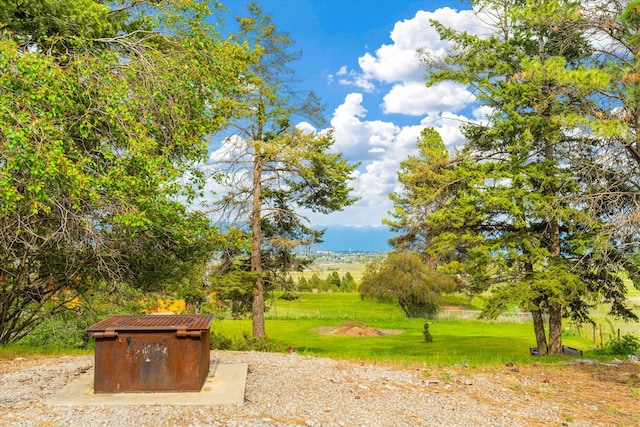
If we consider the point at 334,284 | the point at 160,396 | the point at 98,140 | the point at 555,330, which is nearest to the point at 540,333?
the point at 555,330

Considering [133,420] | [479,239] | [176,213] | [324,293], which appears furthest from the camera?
[324,293]

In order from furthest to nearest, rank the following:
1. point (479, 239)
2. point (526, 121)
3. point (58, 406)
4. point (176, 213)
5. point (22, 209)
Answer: point (479, 239)
point (526, 121)
point (176, 213)
point (22, 209)
point (58, 406)

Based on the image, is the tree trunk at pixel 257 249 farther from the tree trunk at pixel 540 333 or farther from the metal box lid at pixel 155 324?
the metal box lid at pixel 155 324

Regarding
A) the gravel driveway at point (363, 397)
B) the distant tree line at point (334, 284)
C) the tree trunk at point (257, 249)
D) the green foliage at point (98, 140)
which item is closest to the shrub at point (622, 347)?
the gravel driveway at point (363, 397)

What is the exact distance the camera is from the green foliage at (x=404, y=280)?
3234cm

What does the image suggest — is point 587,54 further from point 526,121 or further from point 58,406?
point 58,406

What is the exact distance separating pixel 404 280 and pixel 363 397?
1073 inches

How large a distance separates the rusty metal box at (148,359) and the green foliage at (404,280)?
27.2 m

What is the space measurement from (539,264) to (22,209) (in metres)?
12.9

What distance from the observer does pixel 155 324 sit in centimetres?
612

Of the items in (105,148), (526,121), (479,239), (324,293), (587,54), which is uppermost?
(587,54)

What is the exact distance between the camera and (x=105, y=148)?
28.0ft

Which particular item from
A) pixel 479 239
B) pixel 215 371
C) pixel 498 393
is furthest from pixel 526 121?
pixel 215 371

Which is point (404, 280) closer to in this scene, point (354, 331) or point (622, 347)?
point (354, 331)
